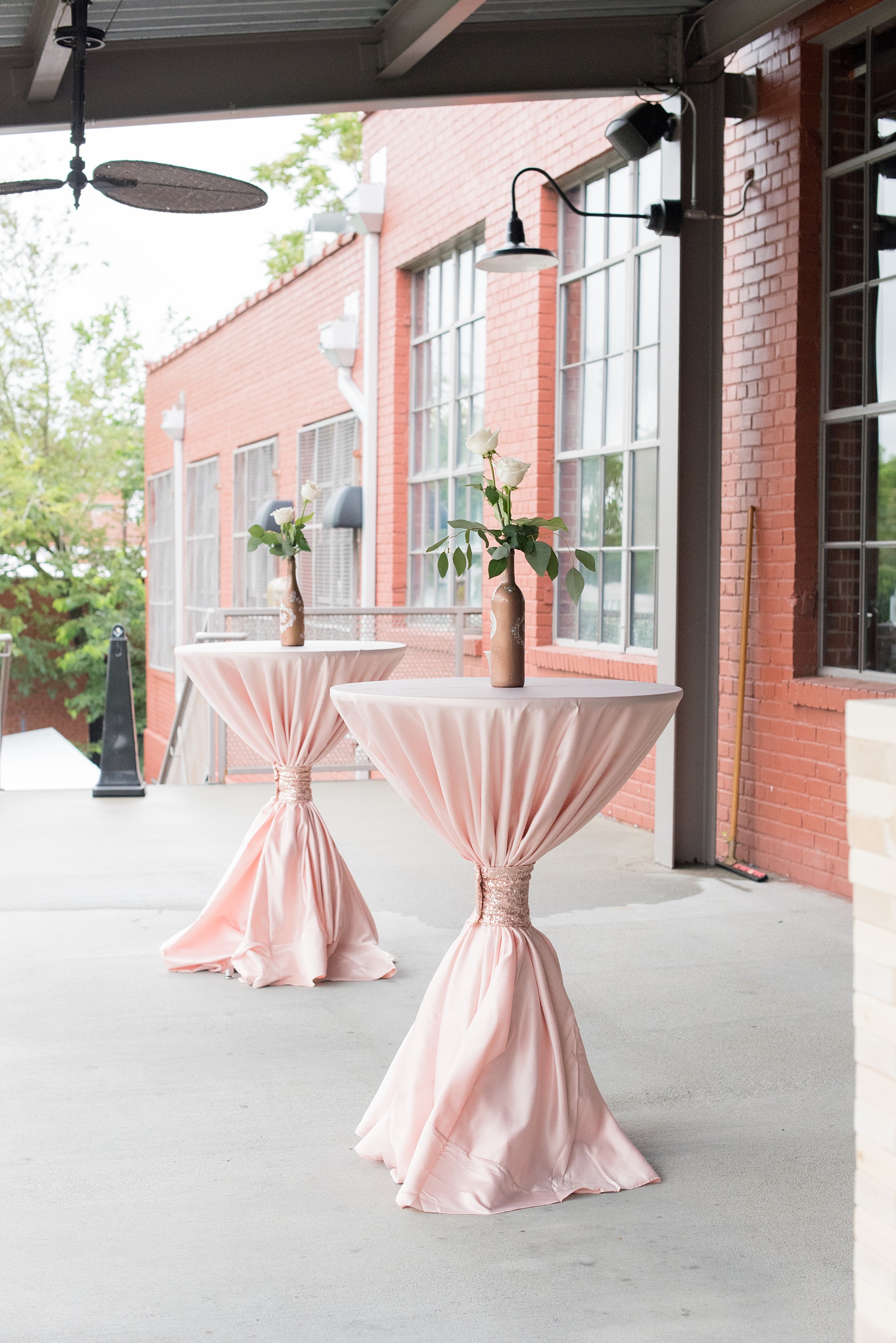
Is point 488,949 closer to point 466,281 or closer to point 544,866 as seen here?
point 544,866

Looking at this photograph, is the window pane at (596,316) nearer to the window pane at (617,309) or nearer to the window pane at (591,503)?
the window pane at (617,309)

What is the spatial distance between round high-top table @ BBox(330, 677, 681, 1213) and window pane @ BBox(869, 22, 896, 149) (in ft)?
10.9

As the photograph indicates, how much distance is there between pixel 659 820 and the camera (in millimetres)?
5902

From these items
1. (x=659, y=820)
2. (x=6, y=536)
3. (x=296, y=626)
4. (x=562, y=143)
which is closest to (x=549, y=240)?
(x=562, y=143)

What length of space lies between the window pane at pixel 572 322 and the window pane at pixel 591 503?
2.11 feet

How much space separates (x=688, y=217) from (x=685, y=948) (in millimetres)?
3061

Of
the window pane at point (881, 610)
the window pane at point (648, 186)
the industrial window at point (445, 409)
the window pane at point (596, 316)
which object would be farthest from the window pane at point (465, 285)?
the window pane at point (881, 610)

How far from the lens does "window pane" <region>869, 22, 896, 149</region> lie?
510cm

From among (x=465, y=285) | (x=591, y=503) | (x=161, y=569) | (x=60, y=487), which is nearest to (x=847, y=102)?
(x=591, y=503)

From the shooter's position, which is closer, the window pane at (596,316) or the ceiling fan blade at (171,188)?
the ceiling fan blade at (171,188)

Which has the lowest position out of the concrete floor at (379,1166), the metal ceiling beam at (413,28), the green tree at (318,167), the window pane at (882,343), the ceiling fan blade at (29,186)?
the concrete floor at (379,1166)

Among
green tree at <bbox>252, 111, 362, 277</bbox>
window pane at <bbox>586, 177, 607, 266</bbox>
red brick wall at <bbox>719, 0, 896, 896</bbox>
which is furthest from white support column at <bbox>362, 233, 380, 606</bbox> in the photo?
green tree at <bbox>252, 111, 362, 277</bbox>

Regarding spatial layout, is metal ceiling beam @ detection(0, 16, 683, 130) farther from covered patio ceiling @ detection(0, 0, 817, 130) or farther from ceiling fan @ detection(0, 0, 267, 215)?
ceiling fan @ detection(0, 0, 267, 215)

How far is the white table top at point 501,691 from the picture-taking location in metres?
2.68
